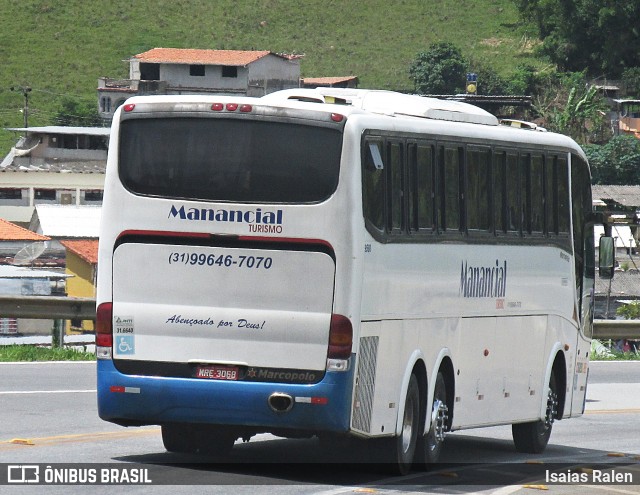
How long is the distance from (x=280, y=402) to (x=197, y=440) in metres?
1.88

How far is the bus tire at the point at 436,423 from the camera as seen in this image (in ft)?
44.2

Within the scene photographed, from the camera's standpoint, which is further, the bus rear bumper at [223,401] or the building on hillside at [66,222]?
the building on hillside at [66,222]

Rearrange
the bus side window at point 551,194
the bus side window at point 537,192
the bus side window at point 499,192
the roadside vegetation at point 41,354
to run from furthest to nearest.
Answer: the roadside vegetation at point 41,354 → the bus side window at point 551,194 → the bus side window at point 537,192 → the bus side window at point 499,192

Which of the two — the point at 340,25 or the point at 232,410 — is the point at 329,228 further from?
the point at 340,25

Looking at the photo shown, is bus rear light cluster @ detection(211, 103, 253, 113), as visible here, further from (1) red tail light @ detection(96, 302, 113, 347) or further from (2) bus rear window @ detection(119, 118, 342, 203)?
(1) red tail light @ detection(96, 302, 113, 347)

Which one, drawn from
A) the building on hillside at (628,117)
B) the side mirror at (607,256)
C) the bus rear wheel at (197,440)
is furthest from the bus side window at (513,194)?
the building on hillside at (628,117)

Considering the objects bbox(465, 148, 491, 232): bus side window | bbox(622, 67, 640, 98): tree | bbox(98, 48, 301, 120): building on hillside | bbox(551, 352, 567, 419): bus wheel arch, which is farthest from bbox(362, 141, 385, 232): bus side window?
bbox(622, 67, 640, 98): tree

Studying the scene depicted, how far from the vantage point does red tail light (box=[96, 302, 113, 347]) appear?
12320 millimetres

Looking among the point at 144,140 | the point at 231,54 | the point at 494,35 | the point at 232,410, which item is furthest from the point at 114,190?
the point at 494,35

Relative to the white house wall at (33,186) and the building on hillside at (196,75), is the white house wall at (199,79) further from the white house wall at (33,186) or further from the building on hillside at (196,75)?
the white house wall at (33,186)

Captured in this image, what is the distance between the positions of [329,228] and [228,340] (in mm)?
1181

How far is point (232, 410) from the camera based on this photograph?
39.4 feet

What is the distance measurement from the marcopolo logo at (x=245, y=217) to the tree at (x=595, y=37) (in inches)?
5211

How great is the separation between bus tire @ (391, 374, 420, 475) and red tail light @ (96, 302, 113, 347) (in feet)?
8.17
